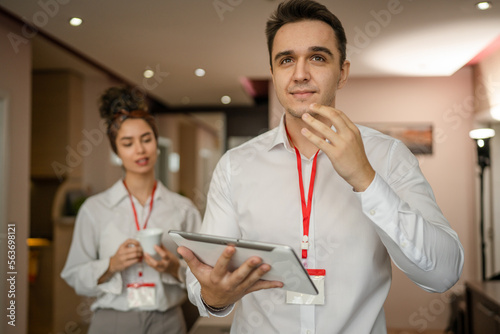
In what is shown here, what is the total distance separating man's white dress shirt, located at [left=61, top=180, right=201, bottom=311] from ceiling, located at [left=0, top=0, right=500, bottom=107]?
1.65 meters

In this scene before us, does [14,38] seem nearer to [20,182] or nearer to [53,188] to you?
[20,182]

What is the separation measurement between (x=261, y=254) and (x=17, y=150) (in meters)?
3.35

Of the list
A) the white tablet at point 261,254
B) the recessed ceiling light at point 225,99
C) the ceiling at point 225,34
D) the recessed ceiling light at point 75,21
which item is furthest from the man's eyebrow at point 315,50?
the recessed ceiling light at point 225,99

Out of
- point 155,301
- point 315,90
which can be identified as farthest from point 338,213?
point 155,301

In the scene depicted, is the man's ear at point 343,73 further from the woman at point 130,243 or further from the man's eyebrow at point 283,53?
the woman at point 130,243

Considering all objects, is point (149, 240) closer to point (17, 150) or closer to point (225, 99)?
point (17, 150)

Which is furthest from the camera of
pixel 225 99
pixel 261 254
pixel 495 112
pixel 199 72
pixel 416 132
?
pixel 225 99

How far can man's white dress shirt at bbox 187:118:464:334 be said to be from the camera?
1093mm

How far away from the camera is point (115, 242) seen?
2193mm

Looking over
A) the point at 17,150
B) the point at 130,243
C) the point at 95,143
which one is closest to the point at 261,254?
the point at 130,243

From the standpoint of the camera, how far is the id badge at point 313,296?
1.24m

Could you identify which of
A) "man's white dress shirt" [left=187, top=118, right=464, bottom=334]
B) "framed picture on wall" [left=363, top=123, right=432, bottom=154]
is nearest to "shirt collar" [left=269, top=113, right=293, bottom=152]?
"man's white dress shirt" [left=187, top=118, right=464, bottom=334]

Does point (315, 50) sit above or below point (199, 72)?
below

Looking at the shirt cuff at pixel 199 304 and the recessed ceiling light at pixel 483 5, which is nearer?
the shirt cuff at pixel 199 304
